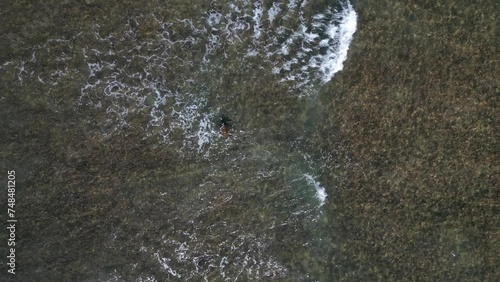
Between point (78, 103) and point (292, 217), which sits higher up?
point (78, 103)

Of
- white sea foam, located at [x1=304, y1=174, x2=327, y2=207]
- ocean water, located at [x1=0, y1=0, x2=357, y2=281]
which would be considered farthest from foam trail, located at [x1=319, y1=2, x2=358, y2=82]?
white sea foam, located at [x1=304, y1=174, x2=327, y2=207]

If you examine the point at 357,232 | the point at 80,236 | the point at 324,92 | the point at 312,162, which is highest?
the point at 324,92

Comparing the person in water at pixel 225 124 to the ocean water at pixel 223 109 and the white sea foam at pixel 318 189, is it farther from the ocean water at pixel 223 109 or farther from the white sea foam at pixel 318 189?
the white sea foam at pixel 318 189

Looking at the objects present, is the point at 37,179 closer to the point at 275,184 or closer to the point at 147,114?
the point at 147,114

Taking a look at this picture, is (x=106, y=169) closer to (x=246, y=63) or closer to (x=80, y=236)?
(x=80, y=236)

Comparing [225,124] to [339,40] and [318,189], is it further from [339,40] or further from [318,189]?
[339,40]

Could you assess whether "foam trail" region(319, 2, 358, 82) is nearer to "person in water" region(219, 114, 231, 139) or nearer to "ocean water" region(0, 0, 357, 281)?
"ocean water" region(0, 0, 357, 281)

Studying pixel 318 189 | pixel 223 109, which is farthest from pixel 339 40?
pixel 318 189

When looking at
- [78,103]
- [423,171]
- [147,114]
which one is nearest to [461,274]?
[423,171]

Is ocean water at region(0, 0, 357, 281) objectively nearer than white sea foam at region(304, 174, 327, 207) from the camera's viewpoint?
Yes
